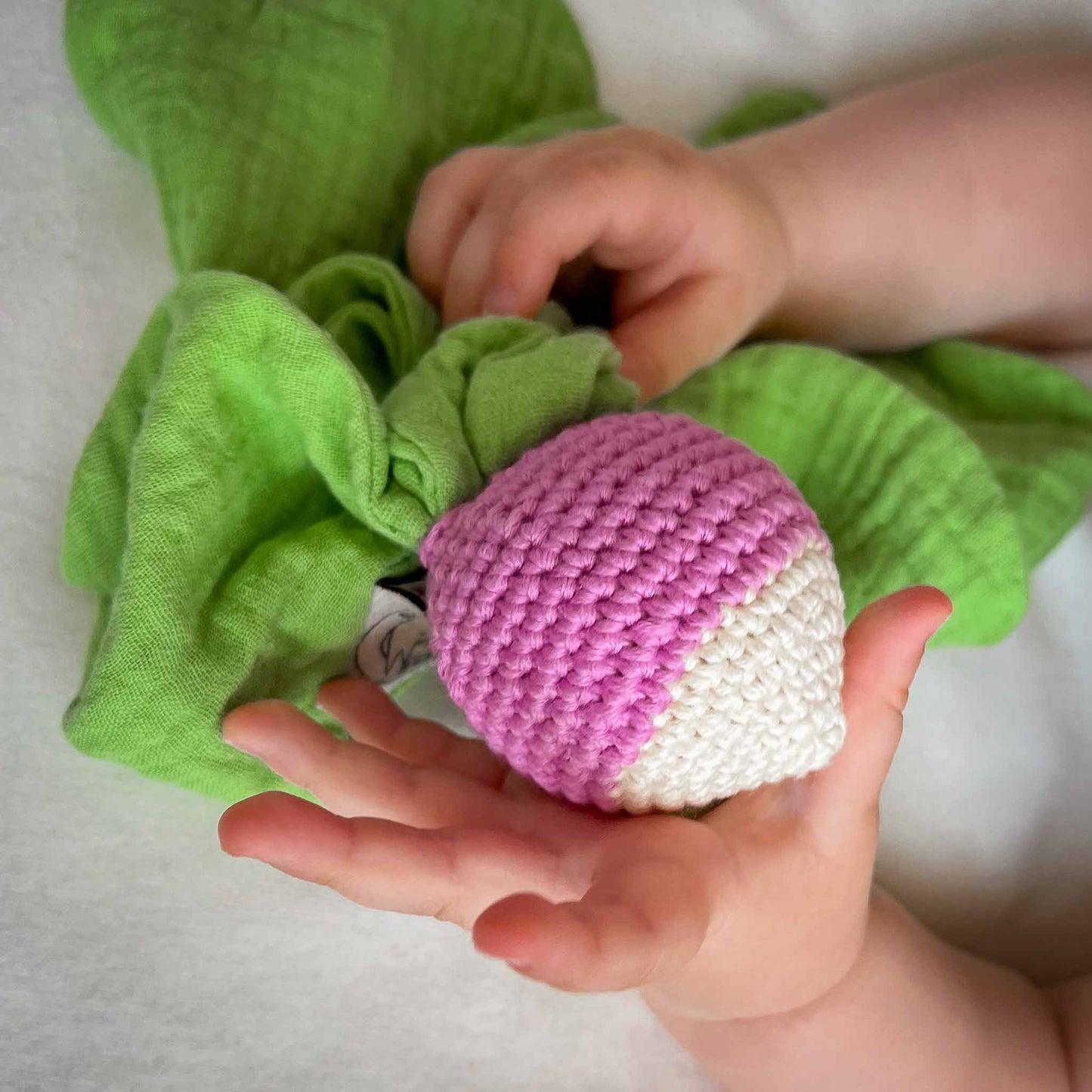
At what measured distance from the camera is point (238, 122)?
1.92 ft

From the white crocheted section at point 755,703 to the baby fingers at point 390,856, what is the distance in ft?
0.19

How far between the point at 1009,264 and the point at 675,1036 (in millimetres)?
606

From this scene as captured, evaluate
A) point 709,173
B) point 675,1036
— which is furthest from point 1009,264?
point 675,1036

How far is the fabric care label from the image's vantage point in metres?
0.47

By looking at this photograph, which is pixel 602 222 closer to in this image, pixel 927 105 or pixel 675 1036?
pixel 927 105

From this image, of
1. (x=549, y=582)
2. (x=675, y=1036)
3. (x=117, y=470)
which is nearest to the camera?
(x=549, y=582)

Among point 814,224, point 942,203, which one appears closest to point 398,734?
point 814,224

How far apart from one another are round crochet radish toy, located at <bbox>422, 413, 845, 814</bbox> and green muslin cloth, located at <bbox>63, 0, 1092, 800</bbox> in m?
0.06

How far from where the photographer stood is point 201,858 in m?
0.53

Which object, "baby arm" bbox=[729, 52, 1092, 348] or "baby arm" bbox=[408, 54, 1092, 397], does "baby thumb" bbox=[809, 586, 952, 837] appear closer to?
"baby arm" bbox=[408, 54, 1092, 397]

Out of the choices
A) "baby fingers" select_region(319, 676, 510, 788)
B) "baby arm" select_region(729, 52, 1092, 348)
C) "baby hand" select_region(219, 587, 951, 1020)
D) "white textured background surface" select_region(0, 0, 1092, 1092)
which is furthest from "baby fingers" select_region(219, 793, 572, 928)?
"baby arm" select_region(729, 52, 1092, 348)

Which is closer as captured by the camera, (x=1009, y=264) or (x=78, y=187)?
(x=78, y=187)

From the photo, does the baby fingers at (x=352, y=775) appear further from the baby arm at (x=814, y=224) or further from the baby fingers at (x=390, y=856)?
the baby arm at (x=814, y=224)

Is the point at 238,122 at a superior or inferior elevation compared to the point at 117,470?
superior
